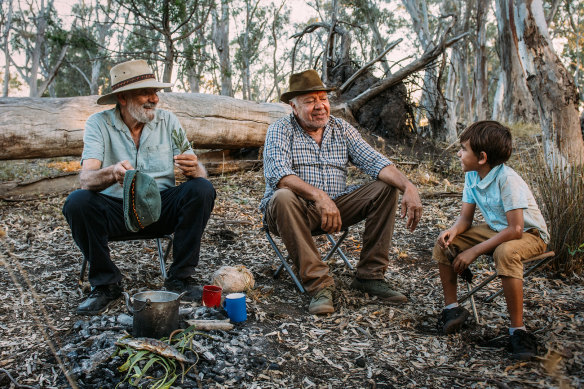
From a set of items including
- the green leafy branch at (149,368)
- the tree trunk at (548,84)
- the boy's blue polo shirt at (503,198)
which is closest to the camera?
the green leafy branch at (149,368)

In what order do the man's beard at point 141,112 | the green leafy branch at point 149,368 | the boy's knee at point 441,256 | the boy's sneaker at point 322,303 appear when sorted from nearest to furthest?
1. the green leafy branch at point 149,368
2. the boy's knee at point 441,256
3. the boy's sneaker at point 322,303
4. the man's beard at point 141,112

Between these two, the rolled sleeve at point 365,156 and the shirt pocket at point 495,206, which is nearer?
the shirt pocket at point 495,206

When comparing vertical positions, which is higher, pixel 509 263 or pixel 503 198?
pixel 503 198

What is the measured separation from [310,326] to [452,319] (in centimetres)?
87

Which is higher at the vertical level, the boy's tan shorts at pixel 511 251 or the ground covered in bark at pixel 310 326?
the boy's tan shorts at pixel 511 251

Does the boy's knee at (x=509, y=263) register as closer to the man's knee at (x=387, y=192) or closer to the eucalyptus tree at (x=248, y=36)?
the man's knee at (x=387, y=192)

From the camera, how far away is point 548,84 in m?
4.88

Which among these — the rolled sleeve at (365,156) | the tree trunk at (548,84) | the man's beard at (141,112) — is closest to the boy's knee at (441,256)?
the rolled sleeve at (365,156)

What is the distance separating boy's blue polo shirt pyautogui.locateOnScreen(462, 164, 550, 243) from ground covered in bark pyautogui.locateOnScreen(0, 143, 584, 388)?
2.14 feet

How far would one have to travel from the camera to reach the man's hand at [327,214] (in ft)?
10.5

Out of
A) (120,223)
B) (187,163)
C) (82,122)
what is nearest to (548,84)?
(187,163)

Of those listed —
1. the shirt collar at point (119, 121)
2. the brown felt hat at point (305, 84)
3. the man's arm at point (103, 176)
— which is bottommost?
the man's arm at point (103, 176)

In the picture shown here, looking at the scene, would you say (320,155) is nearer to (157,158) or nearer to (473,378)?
(157,158)

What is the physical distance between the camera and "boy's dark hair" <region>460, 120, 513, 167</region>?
272 cm
